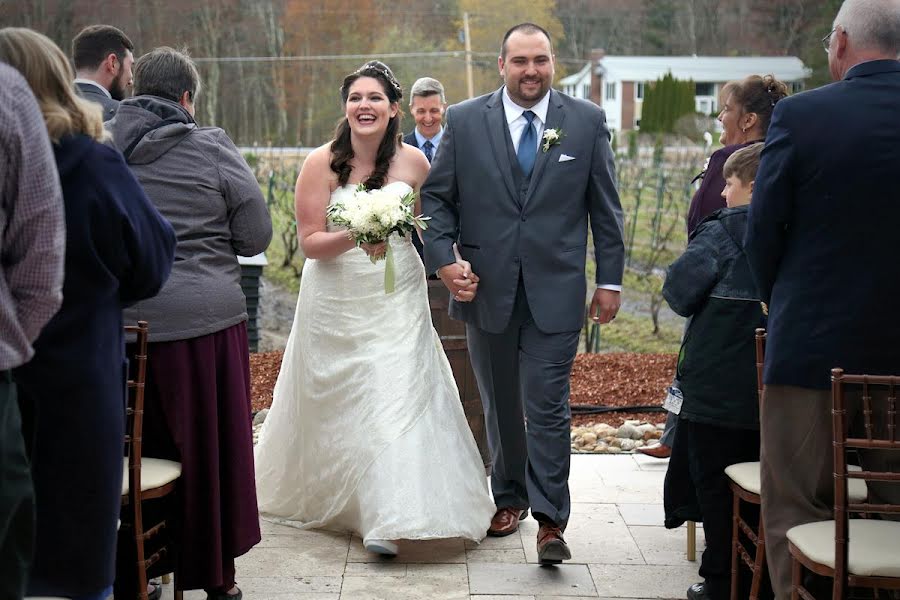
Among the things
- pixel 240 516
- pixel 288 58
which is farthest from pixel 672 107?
pixel 240 516

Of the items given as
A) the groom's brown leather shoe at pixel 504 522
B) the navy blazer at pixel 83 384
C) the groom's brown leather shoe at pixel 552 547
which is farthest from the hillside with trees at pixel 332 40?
the navy blazer at pixel 83 384

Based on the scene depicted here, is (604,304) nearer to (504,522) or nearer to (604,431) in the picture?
(504,522)

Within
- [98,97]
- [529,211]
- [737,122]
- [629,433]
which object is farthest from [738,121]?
[98,97]

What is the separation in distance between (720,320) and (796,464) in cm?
81

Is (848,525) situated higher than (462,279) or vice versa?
(462,279)

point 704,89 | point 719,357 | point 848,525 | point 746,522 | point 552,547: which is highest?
point 704,89

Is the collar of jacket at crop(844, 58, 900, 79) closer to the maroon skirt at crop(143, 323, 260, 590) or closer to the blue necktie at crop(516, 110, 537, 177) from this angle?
the blue necktie at crop(516, 110, 537, 177)

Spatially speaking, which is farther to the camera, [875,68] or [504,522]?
[504,522]

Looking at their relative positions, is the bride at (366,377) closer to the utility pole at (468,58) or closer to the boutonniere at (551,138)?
the boutonniere at (551,138)

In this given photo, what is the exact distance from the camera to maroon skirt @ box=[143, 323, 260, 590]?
401cm

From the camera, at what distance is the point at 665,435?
6.15m

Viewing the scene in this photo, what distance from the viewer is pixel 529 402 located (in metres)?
4.75

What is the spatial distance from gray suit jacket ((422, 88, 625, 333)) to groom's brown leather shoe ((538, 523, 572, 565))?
2.78 ft

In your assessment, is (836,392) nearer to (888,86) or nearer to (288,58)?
(888,86)
